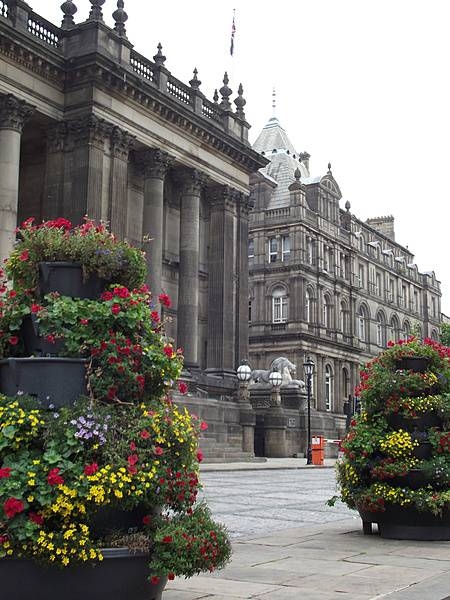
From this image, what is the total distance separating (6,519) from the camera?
517 cm

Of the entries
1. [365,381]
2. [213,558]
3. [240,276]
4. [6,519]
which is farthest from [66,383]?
[240,276]

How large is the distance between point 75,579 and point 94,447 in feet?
A: 2.85

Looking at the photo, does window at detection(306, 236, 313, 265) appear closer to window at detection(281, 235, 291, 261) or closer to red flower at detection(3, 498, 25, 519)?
window at detection(281, 235, 291, 261)

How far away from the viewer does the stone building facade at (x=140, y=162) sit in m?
32.0

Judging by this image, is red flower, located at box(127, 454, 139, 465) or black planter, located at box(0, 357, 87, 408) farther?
black planter, located at box(0, 357, 87, 408)

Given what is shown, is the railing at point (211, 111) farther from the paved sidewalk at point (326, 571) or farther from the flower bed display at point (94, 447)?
the flower bed display at point (94, 447)

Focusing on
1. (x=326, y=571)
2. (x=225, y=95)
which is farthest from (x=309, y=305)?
(x=326, y=571)

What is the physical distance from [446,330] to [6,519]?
285 ft

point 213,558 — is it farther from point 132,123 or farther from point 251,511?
point 132,123

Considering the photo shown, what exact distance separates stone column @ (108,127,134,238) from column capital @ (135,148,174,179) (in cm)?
200

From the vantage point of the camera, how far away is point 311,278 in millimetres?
66688

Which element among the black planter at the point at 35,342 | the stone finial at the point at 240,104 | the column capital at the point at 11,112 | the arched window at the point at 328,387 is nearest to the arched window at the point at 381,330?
the arched window at the point at 328,387

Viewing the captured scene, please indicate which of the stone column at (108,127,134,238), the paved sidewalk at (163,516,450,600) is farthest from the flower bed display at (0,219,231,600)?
the stone column at (108,127,134,238)

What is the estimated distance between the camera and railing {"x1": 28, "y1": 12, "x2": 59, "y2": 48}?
108ft
